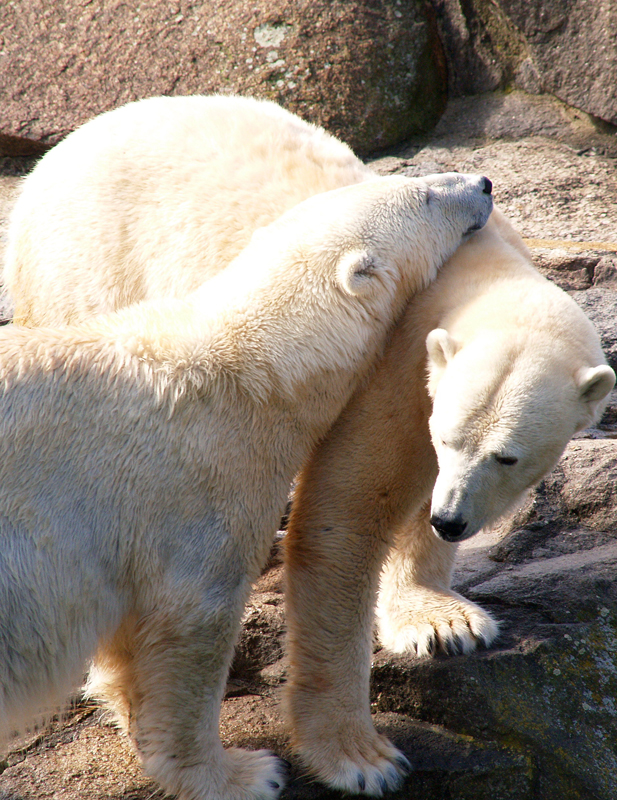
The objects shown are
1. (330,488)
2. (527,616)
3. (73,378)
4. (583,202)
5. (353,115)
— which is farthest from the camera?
(353,115)

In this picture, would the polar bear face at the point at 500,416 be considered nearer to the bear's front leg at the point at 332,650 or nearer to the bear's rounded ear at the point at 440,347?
the bear's rounded ear at the point at 440,347

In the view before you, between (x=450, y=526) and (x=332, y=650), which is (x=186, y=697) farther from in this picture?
(x=450, y=526)

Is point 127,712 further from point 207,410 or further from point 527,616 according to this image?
point 527,616

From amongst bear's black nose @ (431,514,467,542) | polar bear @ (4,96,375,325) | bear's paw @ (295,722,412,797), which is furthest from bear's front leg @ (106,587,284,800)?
polar bear @ (4,96,375,325)

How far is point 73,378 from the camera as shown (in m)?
2.11

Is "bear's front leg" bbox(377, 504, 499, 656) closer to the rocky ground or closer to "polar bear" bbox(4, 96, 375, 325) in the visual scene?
the rocky ground

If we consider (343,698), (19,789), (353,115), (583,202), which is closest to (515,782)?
(343,698)

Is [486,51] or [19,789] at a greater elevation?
[486,51]

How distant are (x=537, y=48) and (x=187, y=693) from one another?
5.33 m

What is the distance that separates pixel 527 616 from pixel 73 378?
170cm

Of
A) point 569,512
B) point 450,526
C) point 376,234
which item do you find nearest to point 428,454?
point 450,526

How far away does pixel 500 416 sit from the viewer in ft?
6.80

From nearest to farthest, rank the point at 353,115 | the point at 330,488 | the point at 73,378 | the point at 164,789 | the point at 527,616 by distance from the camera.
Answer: the point at 73,378, the point at 164,789, the point at 330,488, the point at 527,616, the point at 353,115

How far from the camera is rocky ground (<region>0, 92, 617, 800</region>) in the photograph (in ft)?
7.38
